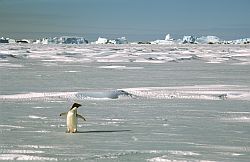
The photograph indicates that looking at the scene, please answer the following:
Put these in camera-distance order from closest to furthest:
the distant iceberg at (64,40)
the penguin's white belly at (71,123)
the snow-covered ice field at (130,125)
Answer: the snow-covered ice field at (130,125)
the penguin's white belly at (71,123)
the distant iceberg at (64,40)

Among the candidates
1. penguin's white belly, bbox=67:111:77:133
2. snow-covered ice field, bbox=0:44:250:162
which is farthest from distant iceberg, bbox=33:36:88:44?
penguin's white belly, bbox=67:111:77:133

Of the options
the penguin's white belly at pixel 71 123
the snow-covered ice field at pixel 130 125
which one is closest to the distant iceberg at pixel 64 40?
the snow-covered ice field at pixel 130 125

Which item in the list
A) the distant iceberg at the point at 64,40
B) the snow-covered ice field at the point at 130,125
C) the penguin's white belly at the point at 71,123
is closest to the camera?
the snow-covered ice field at the point at 130,125

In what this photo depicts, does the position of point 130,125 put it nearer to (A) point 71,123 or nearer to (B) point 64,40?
(A) point 71,123

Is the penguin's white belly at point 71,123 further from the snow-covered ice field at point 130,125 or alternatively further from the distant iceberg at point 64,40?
the distant iceberg at point 64,40

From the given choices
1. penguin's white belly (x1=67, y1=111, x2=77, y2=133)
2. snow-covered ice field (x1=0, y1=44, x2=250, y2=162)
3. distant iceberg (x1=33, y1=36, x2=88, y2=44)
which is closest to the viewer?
snow-covered ice field (x1=0, y1=44, x2=250, y2=162)

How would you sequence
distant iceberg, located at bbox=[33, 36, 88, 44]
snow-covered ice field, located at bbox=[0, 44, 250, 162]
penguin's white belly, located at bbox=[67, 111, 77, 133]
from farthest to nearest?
1. distant iceberg, located at bbox=[33, 36, 88, 44]
2. penguin's white belly, located at bbox=[67, 111, 77, 133]
3. snow-covered ice field, located at bbox=[0, 44, 250, 162]

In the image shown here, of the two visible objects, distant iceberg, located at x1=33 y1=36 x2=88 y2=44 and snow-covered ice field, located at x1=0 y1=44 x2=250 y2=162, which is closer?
snow-covered ice field, located at x1=0 y1=44 x2=250 y2=162

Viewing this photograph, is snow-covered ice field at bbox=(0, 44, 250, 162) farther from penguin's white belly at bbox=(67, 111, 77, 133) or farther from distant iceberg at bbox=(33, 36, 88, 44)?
distant iceberg at bbox=(33, 36, 88, 44)

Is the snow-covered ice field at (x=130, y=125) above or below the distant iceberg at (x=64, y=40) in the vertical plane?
below

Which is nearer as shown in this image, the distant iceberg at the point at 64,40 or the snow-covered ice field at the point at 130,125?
the snow-covered ice field at the point at 130,125

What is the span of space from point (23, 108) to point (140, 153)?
4923 mm

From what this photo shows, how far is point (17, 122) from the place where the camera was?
29.8ft

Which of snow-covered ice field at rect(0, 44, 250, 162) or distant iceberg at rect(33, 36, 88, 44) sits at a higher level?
distant iceberg at rect(33, 36, 88, 44)
